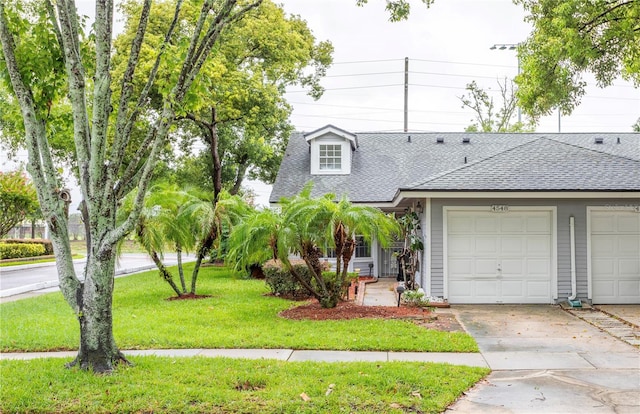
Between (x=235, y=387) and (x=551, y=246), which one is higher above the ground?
(x=551, y=246)

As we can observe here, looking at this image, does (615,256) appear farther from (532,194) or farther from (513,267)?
(532,194)

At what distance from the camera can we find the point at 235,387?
19.2 feet

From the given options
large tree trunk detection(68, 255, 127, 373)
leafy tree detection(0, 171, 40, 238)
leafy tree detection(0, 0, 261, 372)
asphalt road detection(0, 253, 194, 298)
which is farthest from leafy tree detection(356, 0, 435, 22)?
leafy tree detection(0, 171, 40, 238)

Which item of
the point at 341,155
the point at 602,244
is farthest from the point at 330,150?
the point at 602,244

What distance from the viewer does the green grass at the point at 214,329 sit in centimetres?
806

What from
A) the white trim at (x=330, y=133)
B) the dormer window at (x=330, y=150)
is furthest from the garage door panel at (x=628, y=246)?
the white trim at (x=330, y=133)

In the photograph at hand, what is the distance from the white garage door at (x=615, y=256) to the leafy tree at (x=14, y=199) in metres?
Answer: 28.7

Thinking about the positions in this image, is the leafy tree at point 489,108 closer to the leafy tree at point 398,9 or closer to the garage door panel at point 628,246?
the garage door panel at point 628,246

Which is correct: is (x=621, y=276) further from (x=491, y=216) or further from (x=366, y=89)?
(x=366, y=89)

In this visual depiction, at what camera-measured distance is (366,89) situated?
36531mm

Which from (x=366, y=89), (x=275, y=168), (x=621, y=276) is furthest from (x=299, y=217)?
(x=366, y=89)

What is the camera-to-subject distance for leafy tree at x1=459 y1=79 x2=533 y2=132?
34.8 metres

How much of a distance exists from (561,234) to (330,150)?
34.0 ft

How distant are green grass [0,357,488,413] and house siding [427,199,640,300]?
5.89 meters
